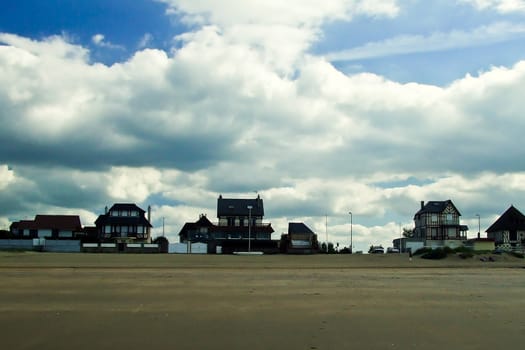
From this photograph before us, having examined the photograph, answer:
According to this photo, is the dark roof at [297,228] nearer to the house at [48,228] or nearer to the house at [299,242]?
the house at [299,242]

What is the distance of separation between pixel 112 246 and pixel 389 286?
66695 millimetres

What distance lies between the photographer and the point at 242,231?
107500 mm

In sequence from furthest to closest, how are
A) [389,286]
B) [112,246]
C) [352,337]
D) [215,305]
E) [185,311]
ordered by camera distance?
[112,246]
[389,286]
[215,305]
[185,311]
[352,337]

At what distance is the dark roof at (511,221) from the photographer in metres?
105

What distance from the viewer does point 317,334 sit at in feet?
41.4

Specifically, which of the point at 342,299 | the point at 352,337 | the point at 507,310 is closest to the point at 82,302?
the point at 342,299

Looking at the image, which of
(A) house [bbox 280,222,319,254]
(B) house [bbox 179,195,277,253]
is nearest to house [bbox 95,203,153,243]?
(B) house [bbox 179,195,277,253]

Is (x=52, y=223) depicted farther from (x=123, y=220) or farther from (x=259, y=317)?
(x=259, y=317)

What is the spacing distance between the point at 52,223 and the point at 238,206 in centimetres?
3666

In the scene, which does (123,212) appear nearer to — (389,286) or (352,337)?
(389,286)

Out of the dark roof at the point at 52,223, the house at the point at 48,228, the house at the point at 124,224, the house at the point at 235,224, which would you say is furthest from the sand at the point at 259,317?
the dark roof at the point at 52,223

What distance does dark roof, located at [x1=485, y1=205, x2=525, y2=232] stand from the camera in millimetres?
105250

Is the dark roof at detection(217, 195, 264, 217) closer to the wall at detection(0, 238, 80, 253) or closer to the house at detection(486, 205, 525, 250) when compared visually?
the wall at detection(0, 238, 80, 253)

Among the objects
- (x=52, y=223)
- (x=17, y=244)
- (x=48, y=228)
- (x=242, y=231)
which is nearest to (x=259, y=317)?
(x=17, y=244)
